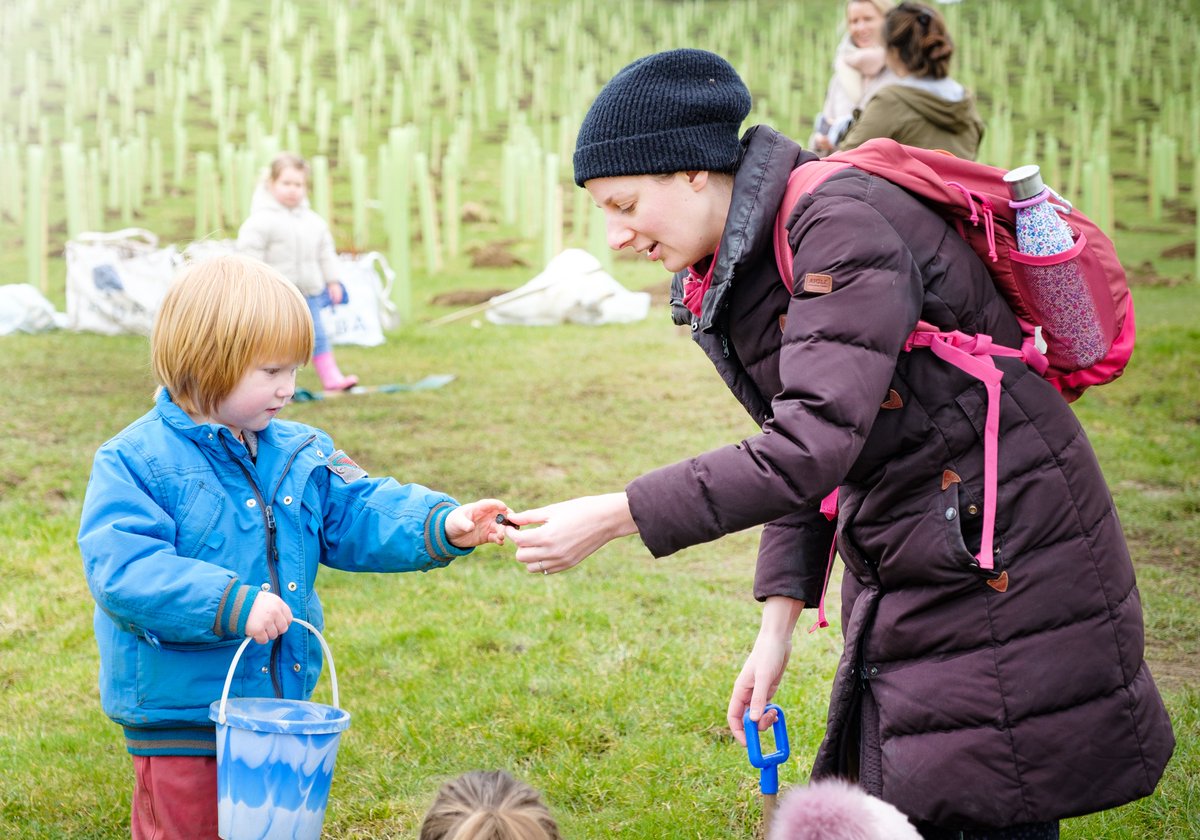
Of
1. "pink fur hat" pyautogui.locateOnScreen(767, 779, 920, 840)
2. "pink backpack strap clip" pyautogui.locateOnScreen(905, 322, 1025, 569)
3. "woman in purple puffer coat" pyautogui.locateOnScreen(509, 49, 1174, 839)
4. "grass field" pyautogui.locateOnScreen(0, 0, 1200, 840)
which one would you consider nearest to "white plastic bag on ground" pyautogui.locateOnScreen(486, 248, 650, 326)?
"grass field" pyautogui.locateOnScreen(0, 0, 1200, 840)

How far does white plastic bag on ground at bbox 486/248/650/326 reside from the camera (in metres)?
9.77

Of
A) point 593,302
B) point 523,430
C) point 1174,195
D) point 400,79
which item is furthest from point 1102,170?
point 400,79

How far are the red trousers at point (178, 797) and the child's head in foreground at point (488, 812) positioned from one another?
55 cm

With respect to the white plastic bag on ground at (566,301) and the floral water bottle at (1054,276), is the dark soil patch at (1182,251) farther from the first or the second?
the floral water bottle at (1054,276)

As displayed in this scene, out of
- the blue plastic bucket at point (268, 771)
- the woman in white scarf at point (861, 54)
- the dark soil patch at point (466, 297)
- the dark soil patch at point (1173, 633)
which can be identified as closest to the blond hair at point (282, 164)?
the dark soil patch at point (466, 297)

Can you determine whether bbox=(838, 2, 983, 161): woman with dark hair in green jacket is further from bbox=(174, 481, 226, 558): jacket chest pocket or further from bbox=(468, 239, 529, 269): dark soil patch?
bbox=(468, 239, 529, 269): dark soil patch

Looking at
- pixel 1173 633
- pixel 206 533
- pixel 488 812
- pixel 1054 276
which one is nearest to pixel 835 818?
pixel 488 812

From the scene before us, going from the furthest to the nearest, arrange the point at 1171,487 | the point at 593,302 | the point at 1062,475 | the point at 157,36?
the point at 157,36 → the point at 593,302 → the point at 1171,487 → the point at 1062,475

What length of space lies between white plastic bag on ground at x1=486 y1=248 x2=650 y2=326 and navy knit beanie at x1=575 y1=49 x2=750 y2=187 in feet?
26.5

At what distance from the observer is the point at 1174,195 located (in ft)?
33.0

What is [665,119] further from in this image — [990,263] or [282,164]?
[282,164]

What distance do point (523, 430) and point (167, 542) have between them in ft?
14.7

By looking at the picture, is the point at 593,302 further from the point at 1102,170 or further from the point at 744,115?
the point at 744,115

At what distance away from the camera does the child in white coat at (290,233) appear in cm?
758
